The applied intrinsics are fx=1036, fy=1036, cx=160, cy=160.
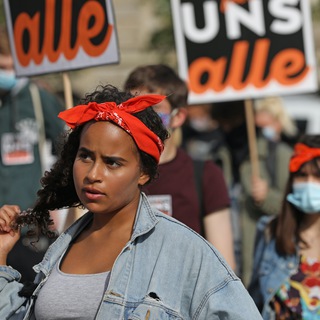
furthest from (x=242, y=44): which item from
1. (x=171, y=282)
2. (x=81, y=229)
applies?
(x=171, y=282)

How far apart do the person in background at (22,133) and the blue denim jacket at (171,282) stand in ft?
11.2

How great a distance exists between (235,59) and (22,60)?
157 cm

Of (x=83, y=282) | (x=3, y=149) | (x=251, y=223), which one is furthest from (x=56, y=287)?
(x=251, y=223)

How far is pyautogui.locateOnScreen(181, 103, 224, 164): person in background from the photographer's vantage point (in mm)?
10283

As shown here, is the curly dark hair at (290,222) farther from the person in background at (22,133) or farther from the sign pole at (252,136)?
A: the person in background at (22,133)

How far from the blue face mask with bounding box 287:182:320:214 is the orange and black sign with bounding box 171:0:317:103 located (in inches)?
Answer: 69.7

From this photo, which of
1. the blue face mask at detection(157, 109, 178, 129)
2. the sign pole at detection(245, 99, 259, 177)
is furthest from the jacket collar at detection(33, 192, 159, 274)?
the sign pole at detection(245, 99, 259, 177)

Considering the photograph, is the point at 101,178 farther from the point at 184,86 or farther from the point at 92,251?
the point at 184,86

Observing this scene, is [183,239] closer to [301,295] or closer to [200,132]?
[301,295]

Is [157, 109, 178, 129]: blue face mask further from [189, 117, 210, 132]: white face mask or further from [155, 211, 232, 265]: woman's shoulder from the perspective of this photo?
[189, 117, 210, 132]: white face mask

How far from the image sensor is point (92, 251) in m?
3.29

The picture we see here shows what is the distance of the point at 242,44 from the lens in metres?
6.81

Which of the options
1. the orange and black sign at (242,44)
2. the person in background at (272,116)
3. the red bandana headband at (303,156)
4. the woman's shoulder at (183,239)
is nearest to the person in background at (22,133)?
the orange and black sign at (242,44)

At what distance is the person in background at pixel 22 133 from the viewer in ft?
21.8
